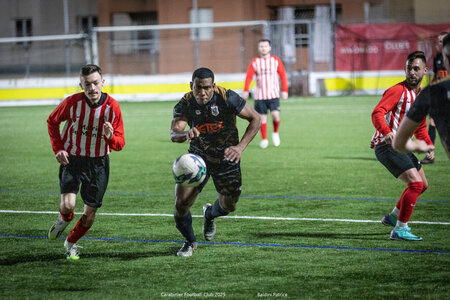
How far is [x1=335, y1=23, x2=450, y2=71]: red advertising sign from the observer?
31.0 metres

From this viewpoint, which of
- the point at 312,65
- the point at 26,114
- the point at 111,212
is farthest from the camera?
the point at 312,65

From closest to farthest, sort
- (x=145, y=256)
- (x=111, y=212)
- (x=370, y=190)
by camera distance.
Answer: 1. (x=145, y=256)
2. (x=111, y=212)
3. (x=370, y=190)

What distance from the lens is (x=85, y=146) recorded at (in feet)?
21.7

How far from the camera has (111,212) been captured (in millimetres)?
9125

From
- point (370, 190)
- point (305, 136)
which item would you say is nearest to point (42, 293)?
point (370, 190)

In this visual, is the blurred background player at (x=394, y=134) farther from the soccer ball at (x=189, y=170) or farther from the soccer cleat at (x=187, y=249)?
the soccer cleat at (x=187, y=249)

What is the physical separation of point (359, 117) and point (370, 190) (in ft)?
40.1

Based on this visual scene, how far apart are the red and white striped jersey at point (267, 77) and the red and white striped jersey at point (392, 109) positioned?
8.69 m

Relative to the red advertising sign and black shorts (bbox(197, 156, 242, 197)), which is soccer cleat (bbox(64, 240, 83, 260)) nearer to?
black shorts (bbox(197, 156, 242, 197))

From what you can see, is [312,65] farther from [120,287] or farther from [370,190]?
[120,287]

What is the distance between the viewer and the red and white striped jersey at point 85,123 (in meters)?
6.62

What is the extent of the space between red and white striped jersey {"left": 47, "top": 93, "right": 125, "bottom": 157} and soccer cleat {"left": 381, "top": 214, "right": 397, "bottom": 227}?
2972 millimetres

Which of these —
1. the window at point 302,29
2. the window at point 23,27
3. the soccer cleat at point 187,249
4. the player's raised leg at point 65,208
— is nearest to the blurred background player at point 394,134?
the soccer cleat at point 187,249

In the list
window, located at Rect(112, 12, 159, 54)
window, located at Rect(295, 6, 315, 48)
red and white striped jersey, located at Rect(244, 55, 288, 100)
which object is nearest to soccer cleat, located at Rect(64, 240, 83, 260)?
red and white striped jersey, located at Rect(244, 55, 288, 100)
